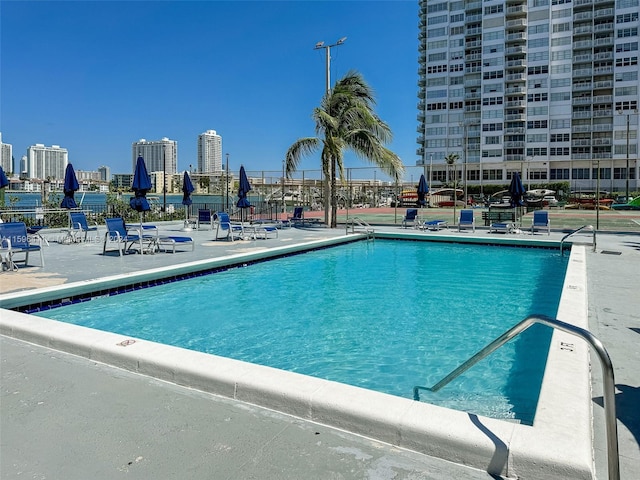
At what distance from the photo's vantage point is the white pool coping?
2.86m

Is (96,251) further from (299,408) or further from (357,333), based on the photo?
(299,408)

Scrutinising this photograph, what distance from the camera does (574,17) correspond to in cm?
7681

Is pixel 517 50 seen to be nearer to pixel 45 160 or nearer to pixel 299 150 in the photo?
pixel 299 150

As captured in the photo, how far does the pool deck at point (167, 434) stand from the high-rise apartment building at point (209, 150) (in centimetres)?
10647

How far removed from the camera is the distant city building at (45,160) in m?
73.6

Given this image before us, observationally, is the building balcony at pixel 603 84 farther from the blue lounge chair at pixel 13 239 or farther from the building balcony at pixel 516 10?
the blue lounge chair at pixel 13 239

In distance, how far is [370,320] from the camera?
25.0 feet

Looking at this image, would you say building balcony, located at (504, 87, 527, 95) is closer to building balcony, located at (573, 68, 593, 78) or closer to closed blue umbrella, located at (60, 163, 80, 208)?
building balcony, located at (573, 68, 593, 78)

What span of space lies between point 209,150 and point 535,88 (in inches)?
2645

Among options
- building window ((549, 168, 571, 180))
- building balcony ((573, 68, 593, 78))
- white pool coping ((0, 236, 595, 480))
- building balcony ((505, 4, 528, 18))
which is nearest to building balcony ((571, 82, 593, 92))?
building balcony ((573, 68, 593, 78))

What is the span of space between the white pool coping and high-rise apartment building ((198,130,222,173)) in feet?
348

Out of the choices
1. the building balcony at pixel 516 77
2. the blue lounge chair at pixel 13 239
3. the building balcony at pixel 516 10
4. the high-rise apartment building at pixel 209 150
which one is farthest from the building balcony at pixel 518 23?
the blue lounge chair at pixel 13 239

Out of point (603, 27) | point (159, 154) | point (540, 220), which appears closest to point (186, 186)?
point (540, 220)

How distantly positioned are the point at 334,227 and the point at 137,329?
1601 centimetres
